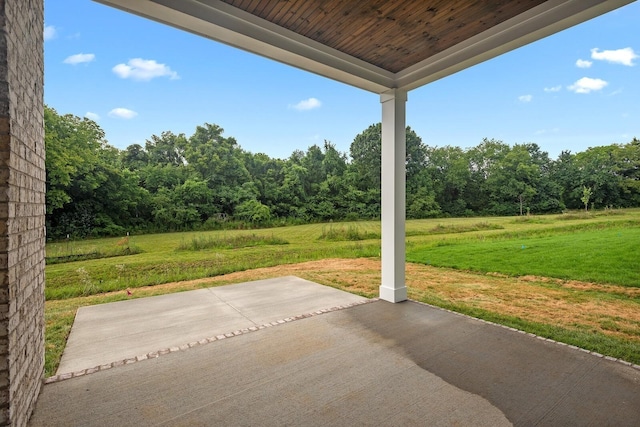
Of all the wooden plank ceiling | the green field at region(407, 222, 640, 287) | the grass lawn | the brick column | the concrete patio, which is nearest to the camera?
the brick column

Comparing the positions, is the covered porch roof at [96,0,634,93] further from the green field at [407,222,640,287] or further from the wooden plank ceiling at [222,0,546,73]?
the green field at [407,222,640,287]

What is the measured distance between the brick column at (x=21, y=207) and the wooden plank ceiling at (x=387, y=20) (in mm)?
1366

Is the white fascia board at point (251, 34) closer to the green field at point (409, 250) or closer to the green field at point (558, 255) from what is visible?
the green field at point (409, 250)

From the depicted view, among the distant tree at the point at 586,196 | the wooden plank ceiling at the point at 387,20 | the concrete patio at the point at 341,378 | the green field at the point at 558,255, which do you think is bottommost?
the concrete patio at the point at 341,378

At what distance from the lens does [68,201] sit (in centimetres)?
453

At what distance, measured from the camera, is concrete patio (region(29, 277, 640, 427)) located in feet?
5.68

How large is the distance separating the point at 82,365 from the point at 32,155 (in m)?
1.65

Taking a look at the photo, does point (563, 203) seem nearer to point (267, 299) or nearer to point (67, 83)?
point (267, 299)

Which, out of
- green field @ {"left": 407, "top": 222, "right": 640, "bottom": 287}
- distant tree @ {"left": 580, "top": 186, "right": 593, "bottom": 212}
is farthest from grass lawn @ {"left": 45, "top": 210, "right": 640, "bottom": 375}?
distant tree @ {"left": 580, "top": 186, "right": 593, "bottom": 212}

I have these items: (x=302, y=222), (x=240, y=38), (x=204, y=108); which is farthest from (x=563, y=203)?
(x=204, y=108)

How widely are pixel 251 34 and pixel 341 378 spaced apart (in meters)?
2.82

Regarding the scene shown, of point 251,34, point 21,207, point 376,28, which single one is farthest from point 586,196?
point 21,207

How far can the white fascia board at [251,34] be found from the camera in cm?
215

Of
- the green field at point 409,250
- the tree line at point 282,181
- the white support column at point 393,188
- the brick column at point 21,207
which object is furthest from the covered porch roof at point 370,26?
the green field at point 409,250
